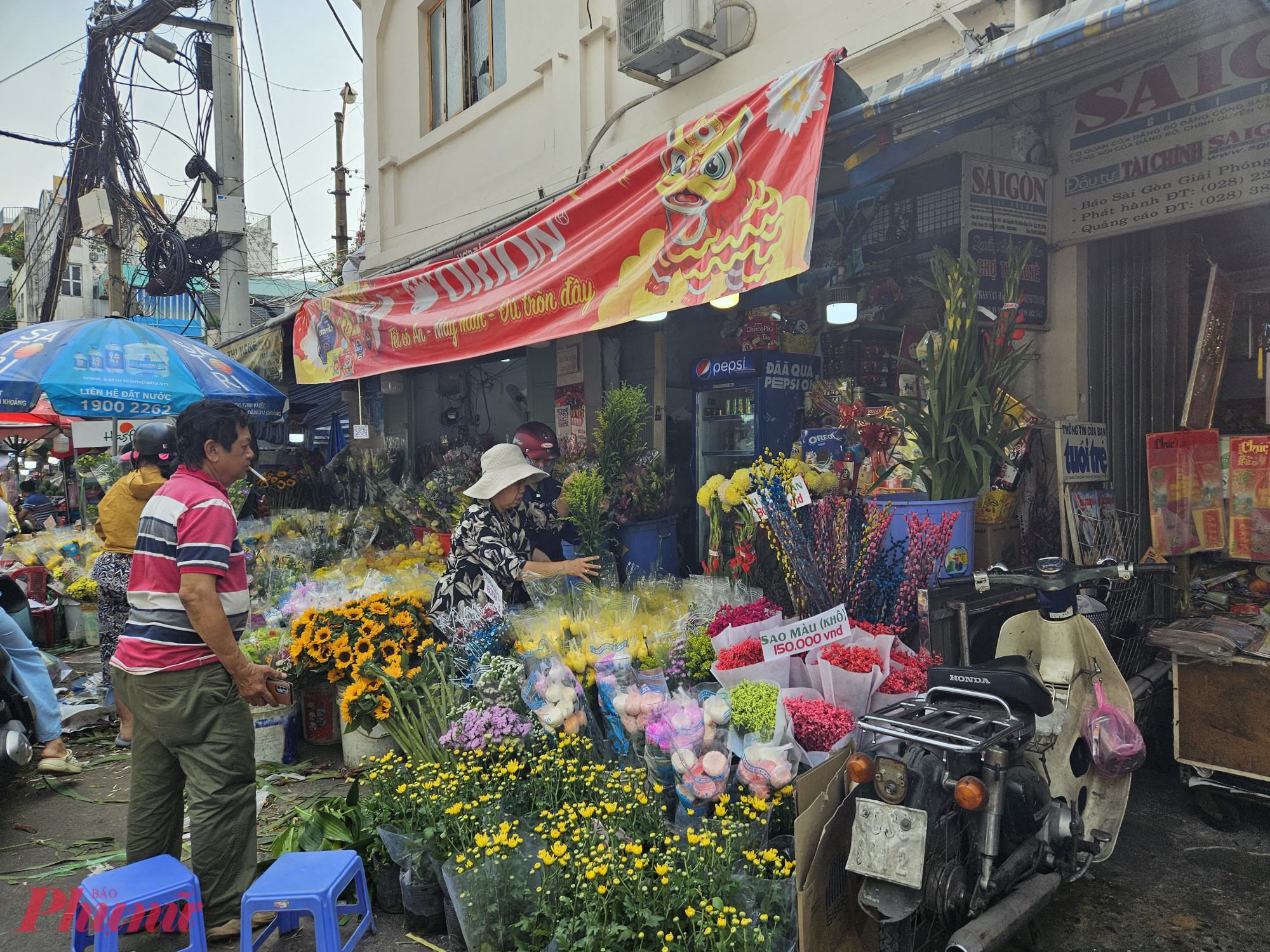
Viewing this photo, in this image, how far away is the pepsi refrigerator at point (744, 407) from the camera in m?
5.68

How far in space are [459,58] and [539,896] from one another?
853cm

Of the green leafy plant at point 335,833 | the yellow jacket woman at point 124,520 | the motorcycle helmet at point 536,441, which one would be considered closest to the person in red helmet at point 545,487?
the motorcycle helmet at point 536,441

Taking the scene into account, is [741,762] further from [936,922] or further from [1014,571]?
[1014,571]

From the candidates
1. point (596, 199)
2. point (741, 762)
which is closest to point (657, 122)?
point (596, 199)

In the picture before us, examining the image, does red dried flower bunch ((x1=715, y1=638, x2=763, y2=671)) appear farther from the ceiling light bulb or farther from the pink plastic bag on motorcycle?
the ceiling light bulb

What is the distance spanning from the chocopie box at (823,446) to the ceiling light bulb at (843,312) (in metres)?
0.83

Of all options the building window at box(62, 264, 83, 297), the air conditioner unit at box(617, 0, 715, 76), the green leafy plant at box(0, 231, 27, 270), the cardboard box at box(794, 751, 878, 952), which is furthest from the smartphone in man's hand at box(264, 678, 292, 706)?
the green leafy plant at box(0, 231, 27, 270)

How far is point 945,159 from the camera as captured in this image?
15.4ft

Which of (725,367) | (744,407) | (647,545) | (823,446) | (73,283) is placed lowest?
(647,545)

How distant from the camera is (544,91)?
7051mm

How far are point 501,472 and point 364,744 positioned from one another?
173 centimetres

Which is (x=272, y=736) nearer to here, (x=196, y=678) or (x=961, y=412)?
(x=196, y=678)

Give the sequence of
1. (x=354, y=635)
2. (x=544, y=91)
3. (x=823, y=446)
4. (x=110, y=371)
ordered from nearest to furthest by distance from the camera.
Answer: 1. (x=354, y=635)
2. (x=823, y=446)
3. (x=110, y=371)
4. (x=544, y=91)

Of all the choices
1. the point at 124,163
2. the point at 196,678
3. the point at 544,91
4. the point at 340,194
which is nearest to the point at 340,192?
the point at 340,194
